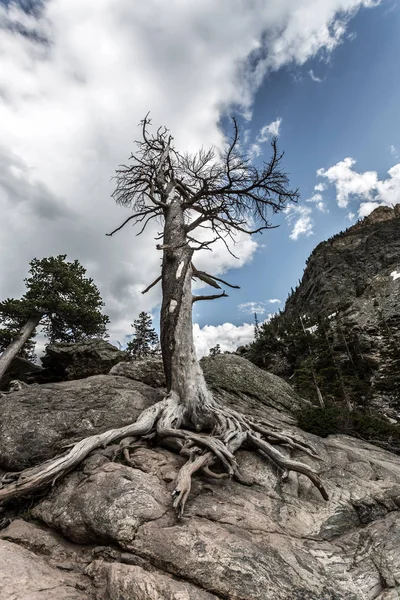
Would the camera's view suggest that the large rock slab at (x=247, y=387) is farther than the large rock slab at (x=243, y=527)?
Yes

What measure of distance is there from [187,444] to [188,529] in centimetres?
171

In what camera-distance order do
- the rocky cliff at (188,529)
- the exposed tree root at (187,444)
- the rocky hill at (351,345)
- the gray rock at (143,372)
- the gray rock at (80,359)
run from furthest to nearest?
1. the rocky hill at (351,345)
2. the gray rock at (80,359)
3. the gray rock at (143,372)
4. the exposed tree root at (187,444)
5. the rocky cliff at (188,529)

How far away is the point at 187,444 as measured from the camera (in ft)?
15.8

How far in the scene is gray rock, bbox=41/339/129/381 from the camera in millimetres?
13445

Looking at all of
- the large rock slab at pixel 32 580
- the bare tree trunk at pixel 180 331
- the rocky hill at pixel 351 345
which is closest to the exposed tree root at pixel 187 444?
the bare tree trunk at pixel 180 331

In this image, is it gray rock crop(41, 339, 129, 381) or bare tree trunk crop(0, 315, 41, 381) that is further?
bare tree trunk crop(0, 315, 41, 381)

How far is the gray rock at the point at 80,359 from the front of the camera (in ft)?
44.1

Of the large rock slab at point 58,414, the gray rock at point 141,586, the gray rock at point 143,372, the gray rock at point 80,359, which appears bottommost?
the gray rock at point 141,586

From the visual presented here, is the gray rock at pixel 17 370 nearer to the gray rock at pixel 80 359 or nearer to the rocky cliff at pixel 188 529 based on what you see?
the gray rock at pixel 80 359

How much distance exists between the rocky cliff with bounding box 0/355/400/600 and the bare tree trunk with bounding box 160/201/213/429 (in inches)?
45.8

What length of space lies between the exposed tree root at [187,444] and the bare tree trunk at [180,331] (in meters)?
0.09

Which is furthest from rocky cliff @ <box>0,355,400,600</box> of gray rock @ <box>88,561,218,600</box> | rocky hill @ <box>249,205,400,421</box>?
rocky hill @ <box>249,205,400,421</box>

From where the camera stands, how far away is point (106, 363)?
13.5 metres

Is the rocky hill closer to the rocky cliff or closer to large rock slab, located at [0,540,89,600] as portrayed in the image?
the rocky cliff
